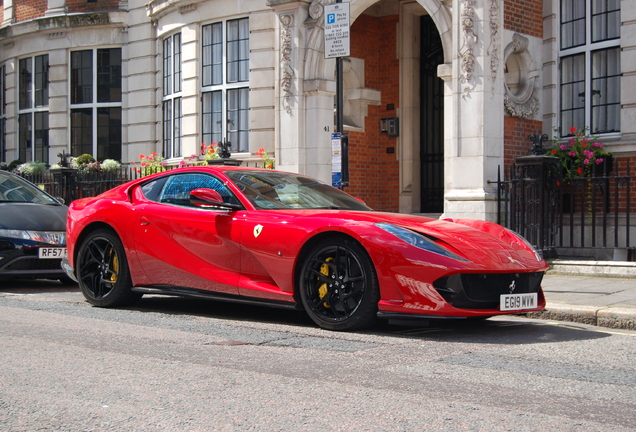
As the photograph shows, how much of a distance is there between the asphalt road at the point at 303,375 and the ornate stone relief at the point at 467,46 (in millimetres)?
6288

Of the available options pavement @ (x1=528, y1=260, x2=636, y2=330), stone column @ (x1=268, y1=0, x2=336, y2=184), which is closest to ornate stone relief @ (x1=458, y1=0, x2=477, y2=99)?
pavement @ (x1=528, y1=260, x2=636, y2=330)

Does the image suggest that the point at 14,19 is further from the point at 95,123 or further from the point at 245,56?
the point at 245,56

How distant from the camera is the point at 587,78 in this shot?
13.7 m

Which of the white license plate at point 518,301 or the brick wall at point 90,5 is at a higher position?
the brick wall at point 90,5

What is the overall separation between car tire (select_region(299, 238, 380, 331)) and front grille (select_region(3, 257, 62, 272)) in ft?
15.2

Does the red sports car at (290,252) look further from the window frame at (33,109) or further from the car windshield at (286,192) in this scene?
the window frame at (33,109)

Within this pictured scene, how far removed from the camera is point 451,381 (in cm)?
481

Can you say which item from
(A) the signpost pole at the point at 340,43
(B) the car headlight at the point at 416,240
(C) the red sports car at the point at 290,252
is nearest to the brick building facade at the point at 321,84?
(A) the signpost pole at the point at 340,43

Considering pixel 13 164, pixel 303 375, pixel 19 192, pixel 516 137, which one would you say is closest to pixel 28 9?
pixel 13 164

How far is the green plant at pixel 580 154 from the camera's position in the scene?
41.6 feet

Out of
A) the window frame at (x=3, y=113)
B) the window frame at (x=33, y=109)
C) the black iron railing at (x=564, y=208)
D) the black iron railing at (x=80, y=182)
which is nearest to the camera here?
the black iron railing at (x=564, y=208)

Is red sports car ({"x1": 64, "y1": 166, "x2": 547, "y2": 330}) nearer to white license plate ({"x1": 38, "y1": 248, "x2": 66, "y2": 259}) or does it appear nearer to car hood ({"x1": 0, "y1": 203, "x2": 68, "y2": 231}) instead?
white license plate ({"x1": 38, "y1": 248, "x2": 66, "y2": 259})

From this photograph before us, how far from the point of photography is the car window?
757 cm

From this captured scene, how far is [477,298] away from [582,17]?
359 inches
